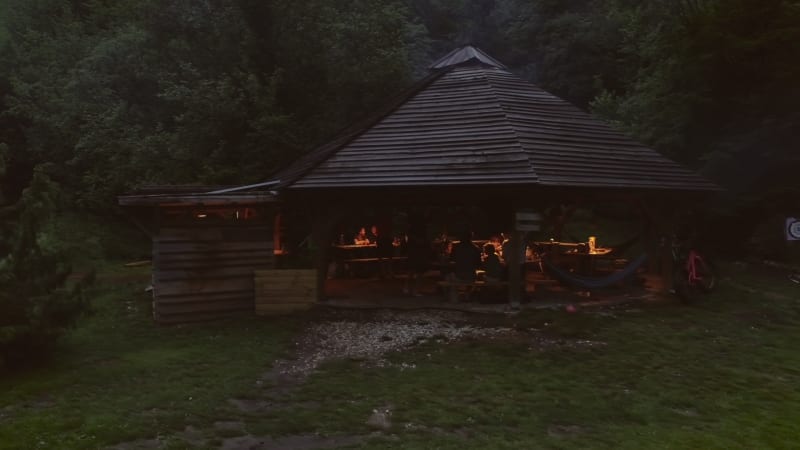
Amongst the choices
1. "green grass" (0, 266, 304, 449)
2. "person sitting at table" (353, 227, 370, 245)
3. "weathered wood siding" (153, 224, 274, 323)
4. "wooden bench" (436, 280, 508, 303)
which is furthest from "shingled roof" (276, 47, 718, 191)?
"person sitting at table" (353, 227, 370, 245)

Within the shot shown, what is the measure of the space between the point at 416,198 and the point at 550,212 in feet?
32.8

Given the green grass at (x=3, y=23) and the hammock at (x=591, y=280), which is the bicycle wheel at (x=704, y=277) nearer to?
the hammock at (x=591, y=280)

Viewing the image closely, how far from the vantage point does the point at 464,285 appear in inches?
492

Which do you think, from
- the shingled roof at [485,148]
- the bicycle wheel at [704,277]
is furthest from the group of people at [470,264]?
the bicycle wheel at [704,277]

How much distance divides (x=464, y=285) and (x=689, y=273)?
17.9 feet

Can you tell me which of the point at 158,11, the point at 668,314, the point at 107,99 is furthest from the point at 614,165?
the point at 107,99

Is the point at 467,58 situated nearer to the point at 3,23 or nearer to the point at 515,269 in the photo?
the point at 515,269

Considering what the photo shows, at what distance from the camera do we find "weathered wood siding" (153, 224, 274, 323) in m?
11.6

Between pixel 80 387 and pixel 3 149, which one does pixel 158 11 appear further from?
pixel 80 387

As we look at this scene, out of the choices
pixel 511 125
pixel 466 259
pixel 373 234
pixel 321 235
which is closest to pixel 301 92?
pixel 373 234

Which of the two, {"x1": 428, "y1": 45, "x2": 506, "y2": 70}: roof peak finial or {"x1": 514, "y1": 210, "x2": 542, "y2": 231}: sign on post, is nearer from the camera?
{"x1": 514, "y1": 210, "x2": 542, "y2": 231}: sign on post

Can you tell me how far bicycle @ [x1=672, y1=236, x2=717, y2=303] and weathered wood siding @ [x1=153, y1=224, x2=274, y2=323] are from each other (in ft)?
30.2

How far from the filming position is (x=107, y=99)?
22.2 meters

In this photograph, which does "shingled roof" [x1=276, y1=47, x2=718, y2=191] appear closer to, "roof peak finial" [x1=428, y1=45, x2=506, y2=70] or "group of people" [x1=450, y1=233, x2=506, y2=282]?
"roof peak finial" [x1=428, y1=45, x2=506, y2=70]
